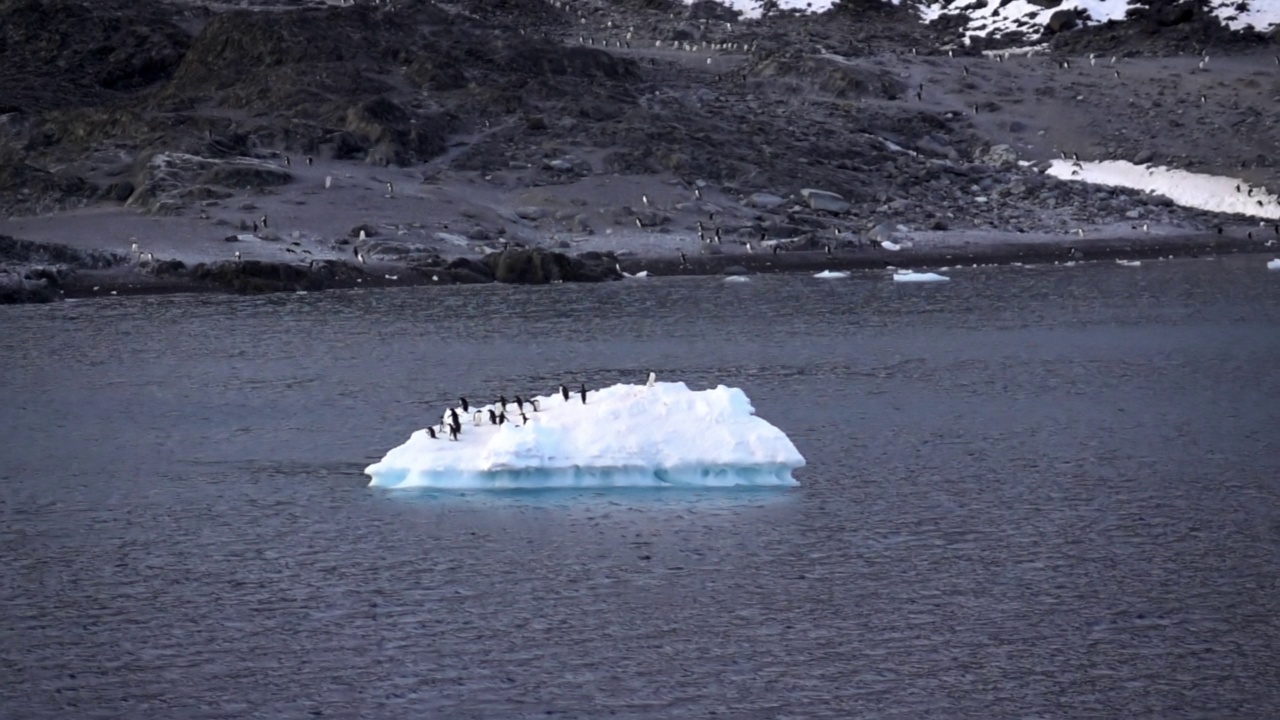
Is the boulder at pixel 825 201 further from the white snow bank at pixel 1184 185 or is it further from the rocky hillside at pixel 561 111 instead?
the white snow bank at pixel 1184 185

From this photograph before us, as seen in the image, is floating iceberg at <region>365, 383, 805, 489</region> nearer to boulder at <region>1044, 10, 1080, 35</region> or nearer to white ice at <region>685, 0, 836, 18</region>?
boulder at <region>1044, 10, 1080, 35</region>

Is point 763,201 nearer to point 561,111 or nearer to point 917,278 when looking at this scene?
point 917,278

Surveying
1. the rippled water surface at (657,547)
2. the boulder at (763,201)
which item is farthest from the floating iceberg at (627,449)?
the boulder at (763,201)

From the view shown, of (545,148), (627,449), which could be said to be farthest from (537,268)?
(627,449)

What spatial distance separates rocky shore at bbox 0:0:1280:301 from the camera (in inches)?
1522

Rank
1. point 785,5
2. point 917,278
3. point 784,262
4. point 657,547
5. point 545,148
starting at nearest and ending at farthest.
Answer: point 657,547, point 917,278, point 784,262, point 545,148, point 785,5

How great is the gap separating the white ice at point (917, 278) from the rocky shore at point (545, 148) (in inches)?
98.7

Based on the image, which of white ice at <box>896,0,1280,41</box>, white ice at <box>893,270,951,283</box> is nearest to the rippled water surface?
white ice at <box>893,270,951,283</box>

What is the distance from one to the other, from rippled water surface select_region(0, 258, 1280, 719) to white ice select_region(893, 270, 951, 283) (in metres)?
8.88

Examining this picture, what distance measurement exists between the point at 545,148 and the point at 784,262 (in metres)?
9.05

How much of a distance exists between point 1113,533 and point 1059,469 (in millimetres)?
3208

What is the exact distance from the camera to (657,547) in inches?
594

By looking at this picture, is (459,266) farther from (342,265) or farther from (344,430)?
(344,430)

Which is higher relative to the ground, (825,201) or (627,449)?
(825,201)
